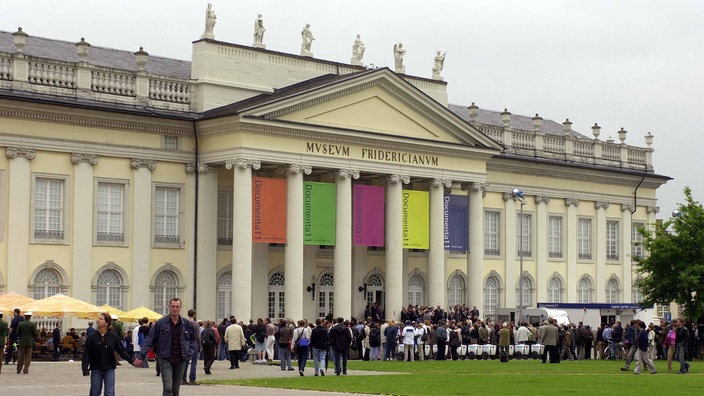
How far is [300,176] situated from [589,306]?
18.9 m

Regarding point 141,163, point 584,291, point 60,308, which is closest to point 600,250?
point 584,291

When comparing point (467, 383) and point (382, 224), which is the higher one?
point (382, 224)

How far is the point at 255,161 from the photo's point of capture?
5228cm

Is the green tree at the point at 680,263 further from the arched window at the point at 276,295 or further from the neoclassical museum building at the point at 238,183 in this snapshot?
the arched window at the point at 276,295

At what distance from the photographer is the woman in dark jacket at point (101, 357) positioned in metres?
22.2

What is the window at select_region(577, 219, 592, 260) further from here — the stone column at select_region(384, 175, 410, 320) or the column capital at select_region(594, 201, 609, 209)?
the stone column at select_region(384, 175, 410, 320)

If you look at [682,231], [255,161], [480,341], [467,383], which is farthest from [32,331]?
[682,231]

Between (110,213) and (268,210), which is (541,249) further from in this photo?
(110,213)

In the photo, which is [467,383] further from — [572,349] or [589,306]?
[589,306]

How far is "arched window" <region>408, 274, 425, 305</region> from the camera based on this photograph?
2445 inches

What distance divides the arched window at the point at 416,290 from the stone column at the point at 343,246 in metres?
6.61

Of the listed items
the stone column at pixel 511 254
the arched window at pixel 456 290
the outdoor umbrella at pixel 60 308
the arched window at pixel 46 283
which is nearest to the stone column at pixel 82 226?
the arched window at pixel 46 283

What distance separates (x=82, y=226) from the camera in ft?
164

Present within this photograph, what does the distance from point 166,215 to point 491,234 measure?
773 inches
